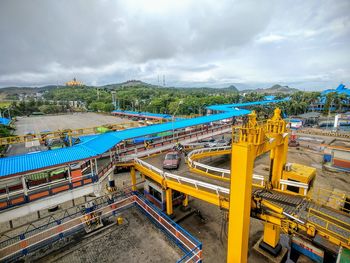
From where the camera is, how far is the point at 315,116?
63.3 meters

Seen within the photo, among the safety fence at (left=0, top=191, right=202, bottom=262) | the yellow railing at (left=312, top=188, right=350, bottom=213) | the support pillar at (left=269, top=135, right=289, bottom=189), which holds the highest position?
the support pillar at (left=269, top=135, right=289, bottom=189)

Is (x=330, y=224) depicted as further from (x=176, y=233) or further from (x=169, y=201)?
(x=169, y=201)

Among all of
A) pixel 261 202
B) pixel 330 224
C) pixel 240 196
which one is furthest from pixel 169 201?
pixel 330 224

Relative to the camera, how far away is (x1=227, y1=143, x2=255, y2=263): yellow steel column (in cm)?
937

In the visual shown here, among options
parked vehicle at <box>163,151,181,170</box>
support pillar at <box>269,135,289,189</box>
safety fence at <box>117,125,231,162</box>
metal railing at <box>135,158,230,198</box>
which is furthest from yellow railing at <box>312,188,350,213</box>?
safety fence at <box>117,125,231,162</box>

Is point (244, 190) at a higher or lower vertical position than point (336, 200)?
higher

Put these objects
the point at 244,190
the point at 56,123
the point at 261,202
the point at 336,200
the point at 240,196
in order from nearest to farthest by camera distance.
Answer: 1. the point at 244,190
2. the point at 240,196
3. the point at 261,202
4. the point at 336,200
5. the point at 56,123

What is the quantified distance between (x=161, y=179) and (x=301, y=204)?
10.2 meters

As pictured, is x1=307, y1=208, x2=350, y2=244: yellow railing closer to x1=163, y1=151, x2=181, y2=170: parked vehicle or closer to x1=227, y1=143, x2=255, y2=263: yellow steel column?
x1=227, y1=143, x2=255, y2=263: yellow steel column

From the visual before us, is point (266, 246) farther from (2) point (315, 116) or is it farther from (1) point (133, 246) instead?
(2) point (315, 116)

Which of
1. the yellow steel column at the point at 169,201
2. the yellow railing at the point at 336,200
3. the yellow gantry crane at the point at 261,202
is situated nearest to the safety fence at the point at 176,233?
the yellow steel column at the point at 169,201

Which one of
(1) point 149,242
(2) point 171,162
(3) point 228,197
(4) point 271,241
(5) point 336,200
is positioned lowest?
(1) point 149,242

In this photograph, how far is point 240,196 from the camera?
9.66 metres

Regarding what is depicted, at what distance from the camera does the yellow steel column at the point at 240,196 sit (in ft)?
30.7
